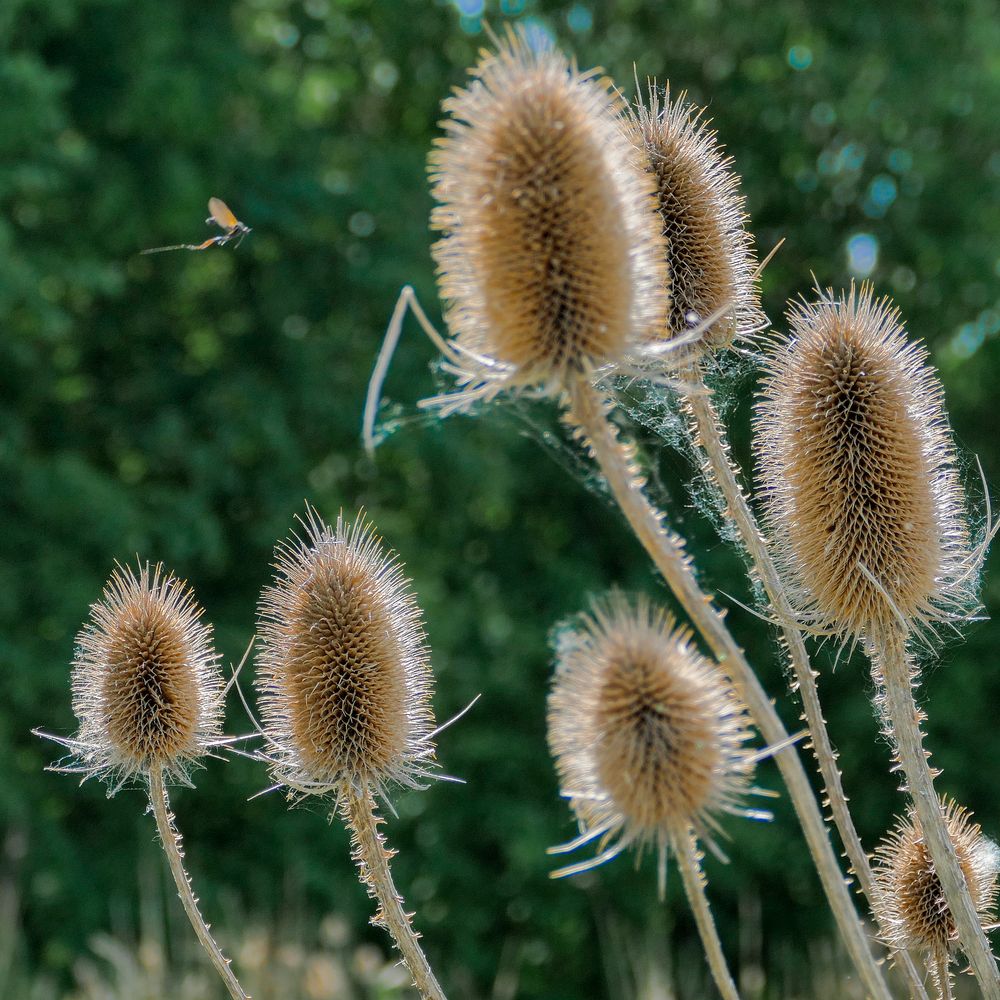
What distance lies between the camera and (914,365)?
2.93 meters

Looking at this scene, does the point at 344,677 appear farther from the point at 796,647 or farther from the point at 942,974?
the point at 942,974

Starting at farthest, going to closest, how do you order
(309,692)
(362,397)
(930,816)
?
(362,397)
(309,692)
(930,816)

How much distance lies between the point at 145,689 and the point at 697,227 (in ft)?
5.02

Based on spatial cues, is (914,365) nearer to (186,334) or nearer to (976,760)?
(976,760)

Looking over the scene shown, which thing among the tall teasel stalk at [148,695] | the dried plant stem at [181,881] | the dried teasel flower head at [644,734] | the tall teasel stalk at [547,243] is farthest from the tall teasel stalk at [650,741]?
the tall teasel stalk at [148,695]

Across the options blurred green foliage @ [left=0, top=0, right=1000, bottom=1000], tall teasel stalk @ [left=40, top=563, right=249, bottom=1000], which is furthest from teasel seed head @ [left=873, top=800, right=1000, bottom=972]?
blurred green foliage @ [left=0, top=0, right=1000, bottom=1000]

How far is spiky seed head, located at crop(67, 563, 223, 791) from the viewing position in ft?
9.21

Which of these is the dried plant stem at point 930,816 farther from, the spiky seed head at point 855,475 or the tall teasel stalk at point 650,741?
the tall teasel stalk at point 650,741

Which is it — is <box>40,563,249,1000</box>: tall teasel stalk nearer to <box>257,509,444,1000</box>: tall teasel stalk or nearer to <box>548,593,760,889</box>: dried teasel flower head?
<box>257,509,444,1000</box>: tall teasel stalk

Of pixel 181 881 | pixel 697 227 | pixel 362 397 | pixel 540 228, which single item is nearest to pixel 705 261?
pixel 697 227

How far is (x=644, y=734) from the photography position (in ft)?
6.59

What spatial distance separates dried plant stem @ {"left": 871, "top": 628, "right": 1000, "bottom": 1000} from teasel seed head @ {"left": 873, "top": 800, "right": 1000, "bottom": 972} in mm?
131

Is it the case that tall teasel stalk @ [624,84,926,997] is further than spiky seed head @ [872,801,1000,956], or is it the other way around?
tall teasel stalk @ [624,84,926,997]

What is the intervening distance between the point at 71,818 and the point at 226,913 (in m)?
1.87
